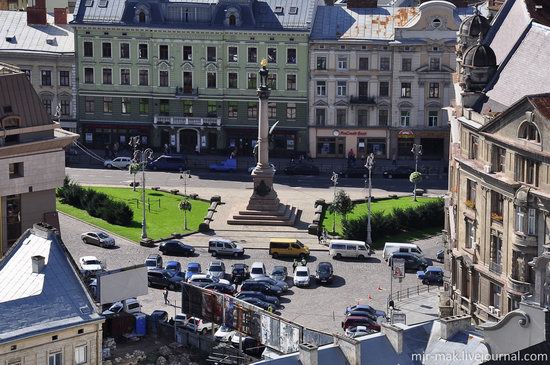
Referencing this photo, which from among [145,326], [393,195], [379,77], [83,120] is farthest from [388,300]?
[83,120]

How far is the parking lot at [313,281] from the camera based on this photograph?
342 ft

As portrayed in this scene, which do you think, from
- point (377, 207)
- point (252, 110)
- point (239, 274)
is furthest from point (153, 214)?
point (252, 110)

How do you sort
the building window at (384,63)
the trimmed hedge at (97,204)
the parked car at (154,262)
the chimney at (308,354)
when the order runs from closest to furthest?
the chimney at (308,354)
the parked car at (154,262)
the trimmed hedge at (97,204)
the building window at (384,63)

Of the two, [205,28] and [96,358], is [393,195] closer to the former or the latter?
[205,28]

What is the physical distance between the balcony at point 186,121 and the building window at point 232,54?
6613 millimetres

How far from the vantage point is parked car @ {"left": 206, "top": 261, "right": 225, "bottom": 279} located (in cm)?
11169

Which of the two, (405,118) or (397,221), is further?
(405,118)

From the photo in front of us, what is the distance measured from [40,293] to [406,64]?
84.4m

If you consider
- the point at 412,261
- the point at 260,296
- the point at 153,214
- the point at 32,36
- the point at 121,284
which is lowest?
the point at 260,296

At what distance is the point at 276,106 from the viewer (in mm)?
156125

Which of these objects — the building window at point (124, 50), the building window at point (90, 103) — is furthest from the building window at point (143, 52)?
the building window at point (90, 103)

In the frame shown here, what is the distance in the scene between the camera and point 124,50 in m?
158

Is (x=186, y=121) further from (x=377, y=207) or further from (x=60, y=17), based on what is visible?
(x=377, y=207)

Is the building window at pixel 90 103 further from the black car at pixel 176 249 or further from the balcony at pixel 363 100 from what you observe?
the black car at pixel 176 249
